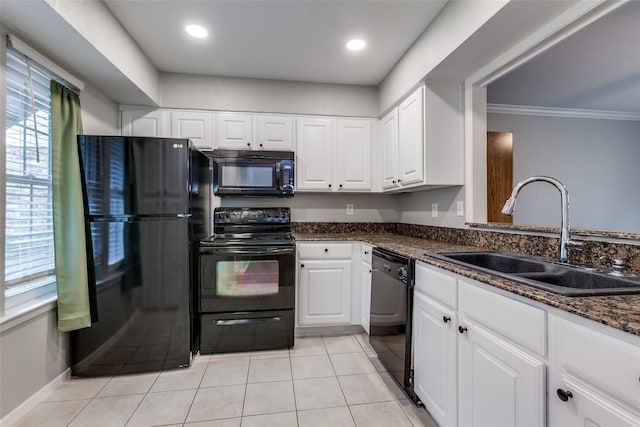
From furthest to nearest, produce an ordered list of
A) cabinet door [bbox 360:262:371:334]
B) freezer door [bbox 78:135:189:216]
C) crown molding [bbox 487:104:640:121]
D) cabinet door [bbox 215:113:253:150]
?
crown molding [bbox 487:104:640:121], cabinet door [bbox 215:113:253:150], cabinet door [bbox 360:262:371:334], freezer door [bbox 78:135:189:216]

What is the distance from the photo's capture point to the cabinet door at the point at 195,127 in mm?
2699

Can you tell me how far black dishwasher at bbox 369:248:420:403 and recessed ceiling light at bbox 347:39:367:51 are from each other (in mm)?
1580

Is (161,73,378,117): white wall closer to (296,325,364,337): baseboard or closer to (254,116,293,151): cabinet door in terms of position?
(254,116,293,151): cabinet door

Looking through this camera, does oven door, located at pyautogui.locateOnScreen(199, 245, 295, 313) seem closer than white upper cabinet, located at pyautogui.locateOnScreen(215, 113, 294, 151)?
Yes

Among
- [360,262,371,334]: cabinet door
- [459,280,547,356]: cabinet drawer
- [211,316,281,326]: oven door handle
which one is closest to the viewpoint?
[459,280,547,356]: cabinet drawer

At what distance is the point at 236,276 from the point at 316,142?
1.49 metres

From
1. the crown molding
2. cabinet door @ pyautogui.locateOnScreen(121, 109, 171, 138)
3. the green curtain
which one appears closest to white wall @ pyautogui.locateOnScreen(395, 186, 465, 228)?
the crown molding

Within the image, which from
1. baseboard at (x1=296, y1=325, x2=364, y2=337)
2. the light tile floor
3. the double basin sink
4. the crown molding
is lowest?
the light tile floor

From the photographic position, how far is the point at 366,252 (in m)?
2.45

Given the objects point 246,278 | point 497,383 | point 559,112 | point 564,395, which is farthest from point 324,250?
point 559,112

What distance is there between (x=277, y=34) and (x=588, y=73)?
9.01 feet

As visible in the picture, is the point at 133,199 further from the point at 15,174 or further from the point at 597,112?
the point at 597,112

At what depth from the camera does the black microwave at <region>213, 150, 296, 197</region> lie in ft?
8.57

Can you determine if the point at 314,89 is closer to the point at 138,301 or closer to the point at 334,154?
the point at 334,154
